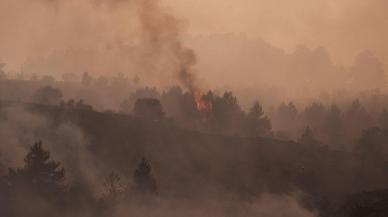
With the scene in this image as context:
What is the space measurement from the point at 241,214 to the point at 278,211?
745 centimetres

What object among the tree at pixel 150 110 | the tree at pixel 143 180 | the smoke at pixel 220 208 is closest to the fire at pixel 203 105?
the tree at pixel 150 110

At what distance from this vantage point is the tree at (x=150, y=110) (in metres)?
129

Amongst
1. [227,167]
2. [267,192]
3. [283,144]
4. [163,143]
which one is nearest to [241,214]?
[267,192]

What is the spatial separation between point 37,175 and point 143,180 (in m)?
14.7

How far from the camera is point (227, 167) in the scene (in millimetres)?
107875

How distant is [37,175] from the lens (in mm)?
73938

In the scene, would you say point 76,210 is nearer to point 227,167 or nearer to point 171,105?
point 227,167

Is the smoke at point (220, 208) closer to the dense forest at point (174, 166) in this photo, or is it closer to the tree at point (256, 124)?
the dense forest at point (174, 166)

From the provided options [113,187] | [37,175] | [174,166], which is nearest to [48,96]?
[174,166]

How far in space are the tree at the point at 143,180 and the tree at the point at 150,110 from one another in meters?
49.6

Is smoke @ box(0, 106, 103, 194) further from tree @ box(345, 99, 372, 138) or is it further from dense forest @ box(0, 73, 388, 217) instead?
tree @ box(345, 99, 372, 138)

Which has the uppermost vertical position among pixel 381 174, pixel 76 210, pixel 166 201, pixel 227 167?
pixel 381 174

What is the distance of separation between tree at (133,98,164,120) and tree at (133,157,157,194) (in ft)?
163

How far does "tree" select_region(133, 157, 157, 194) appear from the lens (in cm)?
7825
